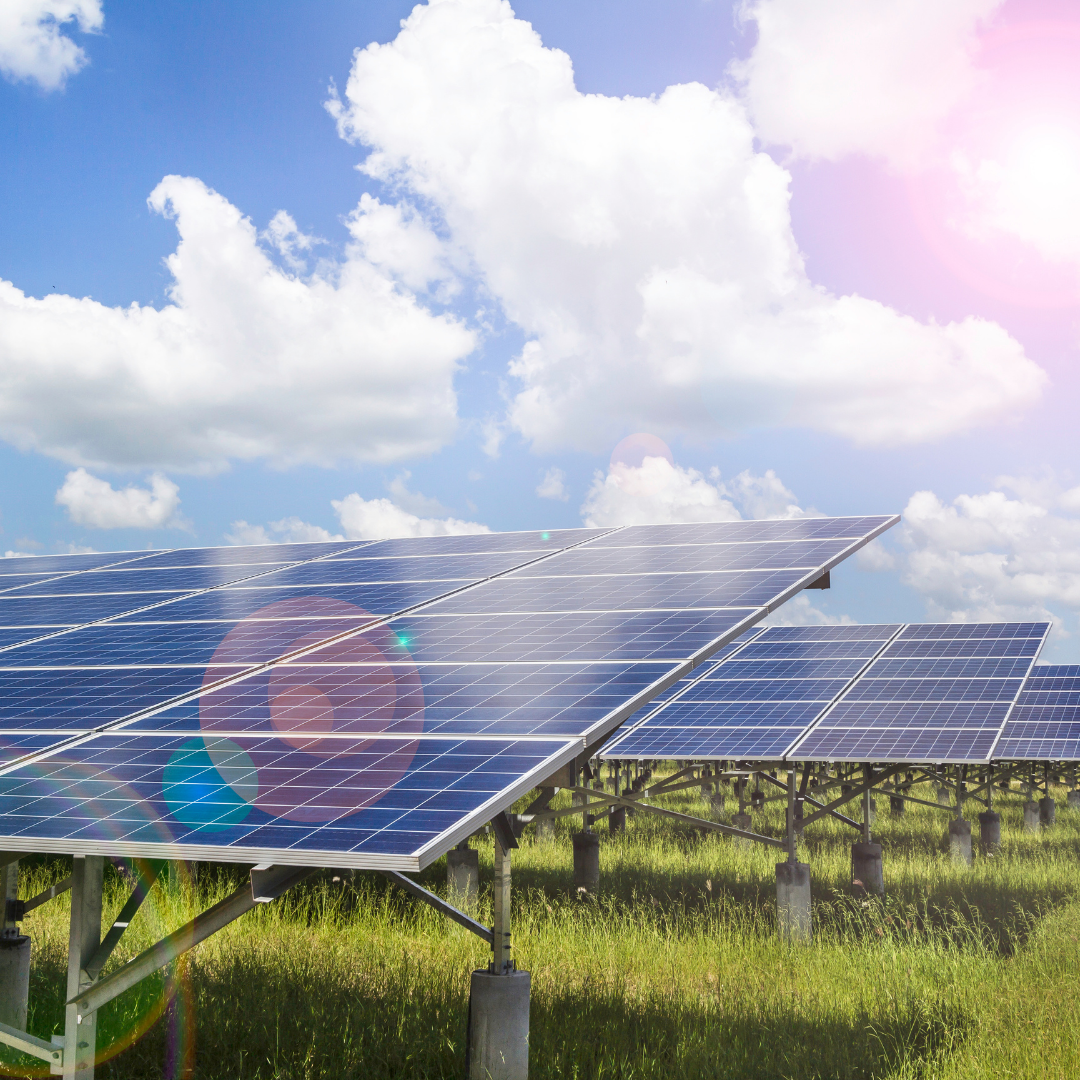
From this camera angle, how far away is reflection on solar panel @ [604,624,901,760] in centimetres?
2189

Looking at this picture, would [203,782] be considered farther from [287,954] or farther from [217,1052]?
[287,954]

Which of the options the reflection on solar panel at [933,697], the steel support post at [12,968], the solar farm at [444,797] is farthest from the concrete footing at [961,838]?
the steel support post at [12,968]

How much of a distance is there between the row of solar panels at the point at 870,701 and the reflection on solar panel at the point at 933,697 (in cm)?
4

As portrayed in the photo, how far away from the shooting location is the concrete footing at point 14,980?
1035 centimetres

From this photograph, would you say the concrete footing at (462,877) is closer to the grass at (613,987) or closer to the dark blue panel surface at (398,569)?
the grass at (613,987)

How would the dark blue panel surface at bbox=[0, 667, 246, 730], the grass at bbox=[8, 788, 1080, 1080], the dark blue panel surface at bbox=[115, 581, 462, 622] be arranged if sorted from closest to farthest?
the dark blue panel surface at bbox=[0, 667, 246, 730] → the grass at bbox=[8, 788, 1080, 1080] → the dark blue panel surface at bbox=[115, 581, 462, 622]

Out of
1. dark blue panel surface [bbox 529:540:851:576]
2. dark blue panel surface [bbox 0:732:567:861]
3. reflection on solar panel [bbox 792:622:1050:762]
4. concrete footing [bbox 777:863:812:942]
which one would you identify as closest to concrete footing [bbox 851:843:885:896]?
reflection on solar panel [bbox 792:622:1050:762]

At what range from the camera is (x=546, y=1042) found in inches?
402

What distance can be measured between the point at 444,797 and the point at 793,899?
1208 cm

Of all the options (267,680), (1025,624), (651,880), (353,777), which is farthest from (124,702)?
(1025,624)

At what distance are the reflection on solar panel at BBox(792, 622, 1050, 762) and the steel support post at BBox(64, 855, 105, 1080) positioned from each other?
1465cm

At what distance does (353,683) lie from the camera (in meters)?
9.41

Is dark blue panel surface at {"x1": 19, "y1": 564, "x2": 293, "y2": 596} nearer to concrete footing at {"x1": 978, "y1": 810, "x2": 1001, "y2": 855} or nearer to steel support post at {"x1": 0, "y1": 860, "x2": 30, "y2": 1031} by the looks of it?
steel support post at {"x1": 0, "y1": 860, "x2": 30, "y2": 1031}

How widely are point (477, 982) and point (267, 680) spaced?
3450 mm
